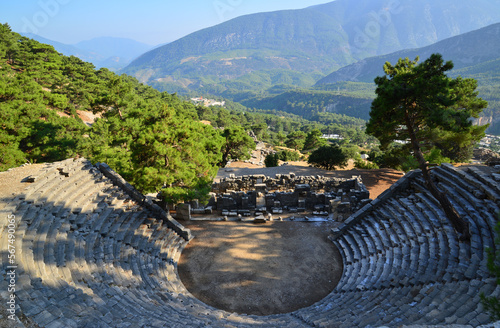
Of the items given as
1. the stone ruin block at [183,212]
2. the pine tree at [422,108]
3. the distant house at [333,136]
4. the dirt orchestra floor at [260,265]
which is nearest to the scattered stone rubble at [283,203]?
the stone ruin block at [183,212]

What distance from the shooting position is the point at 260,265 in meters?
13.2

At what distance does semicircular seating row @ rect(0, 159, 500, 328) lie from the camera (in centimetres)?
712

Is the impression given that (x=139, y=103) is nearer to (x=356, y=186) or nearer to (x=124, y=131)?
(x=124, y=131)

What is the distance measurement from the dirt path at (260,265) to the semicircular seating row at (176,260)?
671 mm

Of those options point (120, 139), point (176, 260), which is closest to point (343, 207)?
point (176, 260)

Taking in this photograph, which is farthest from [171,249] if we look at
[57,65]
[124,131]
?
[57,65]

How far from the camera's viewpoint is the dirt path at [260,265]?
11148 millimetres

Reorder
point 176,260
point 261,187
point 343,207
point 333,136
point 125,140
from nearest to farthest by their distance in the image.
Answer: point 176,260, point 125,140, point 343,207, point 261,187, point 333,136

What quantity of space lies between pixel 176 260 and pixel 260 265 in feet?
14.6

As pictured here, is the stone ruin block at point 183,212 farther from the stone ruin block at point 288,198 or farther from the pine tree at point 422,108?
the pine tree at point 422,108

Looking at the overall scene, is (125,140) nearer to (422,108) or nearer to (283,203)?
(283,203)

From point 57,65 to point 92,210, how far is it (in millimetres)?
49664

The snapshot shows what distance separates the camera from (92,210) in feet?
39.4

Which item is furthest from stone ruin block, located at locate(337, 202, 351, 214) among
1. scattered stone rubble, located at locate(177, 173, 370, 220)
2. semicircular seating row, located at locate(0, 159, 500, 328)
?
semicircular seating row, located at locate(0, 159, 500, 328)
